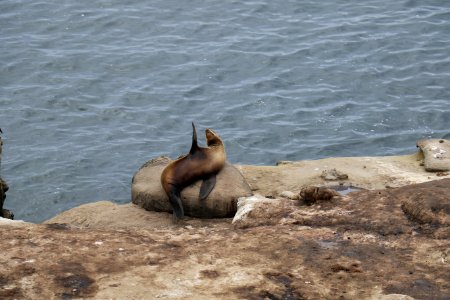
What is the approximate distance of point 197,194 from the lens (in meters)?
11.1

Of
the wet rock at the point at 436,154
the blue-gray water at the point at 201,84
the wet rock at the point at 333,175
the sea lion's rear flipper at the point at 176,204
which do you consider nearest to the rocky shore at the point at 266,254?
the sea lion's rear flipper at the point at 176,204

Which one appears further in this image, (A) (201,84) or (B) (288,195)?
(A) (201,84)

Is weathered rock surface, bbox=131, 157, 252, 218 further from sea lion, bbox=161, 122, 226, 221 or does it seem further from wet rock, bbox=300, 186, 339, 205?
wet rock, bbox=300, 186, 339, 205

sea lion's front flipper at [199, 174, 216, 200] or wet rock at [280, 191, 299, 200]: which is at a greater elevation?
sea lion's front flipper at [199, 174, 216, 200]

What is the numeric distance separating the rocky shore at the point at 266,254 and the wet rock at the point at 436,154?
246cm

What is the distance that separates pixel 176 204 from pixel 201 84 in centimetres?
753

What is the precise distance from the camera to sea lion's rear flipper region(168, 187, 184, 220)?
1094cm

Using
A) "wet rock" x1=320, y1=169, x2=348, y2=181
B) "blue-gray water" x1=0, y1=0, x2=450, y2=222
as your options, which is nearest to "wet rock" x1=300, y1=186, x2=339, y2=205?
"wet rock" x1=320, y1=169, x2=348, y2=181

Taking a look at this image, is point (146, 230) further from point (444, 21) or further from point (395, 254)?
point (444, 21)

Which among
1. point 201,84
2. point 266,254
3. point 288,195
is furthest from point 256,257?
point 201,84

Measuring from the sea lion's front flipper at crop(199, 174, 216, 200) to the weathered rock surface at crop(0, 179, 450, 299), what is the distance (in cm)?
147

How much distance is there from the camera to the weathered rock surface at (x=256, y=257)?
7.46m

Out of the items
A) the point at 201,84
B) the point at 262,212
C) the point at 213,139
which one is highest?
the point at 262,212

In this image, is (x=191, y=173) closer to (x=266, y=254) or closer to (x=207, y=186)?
(x=207, y=186)
